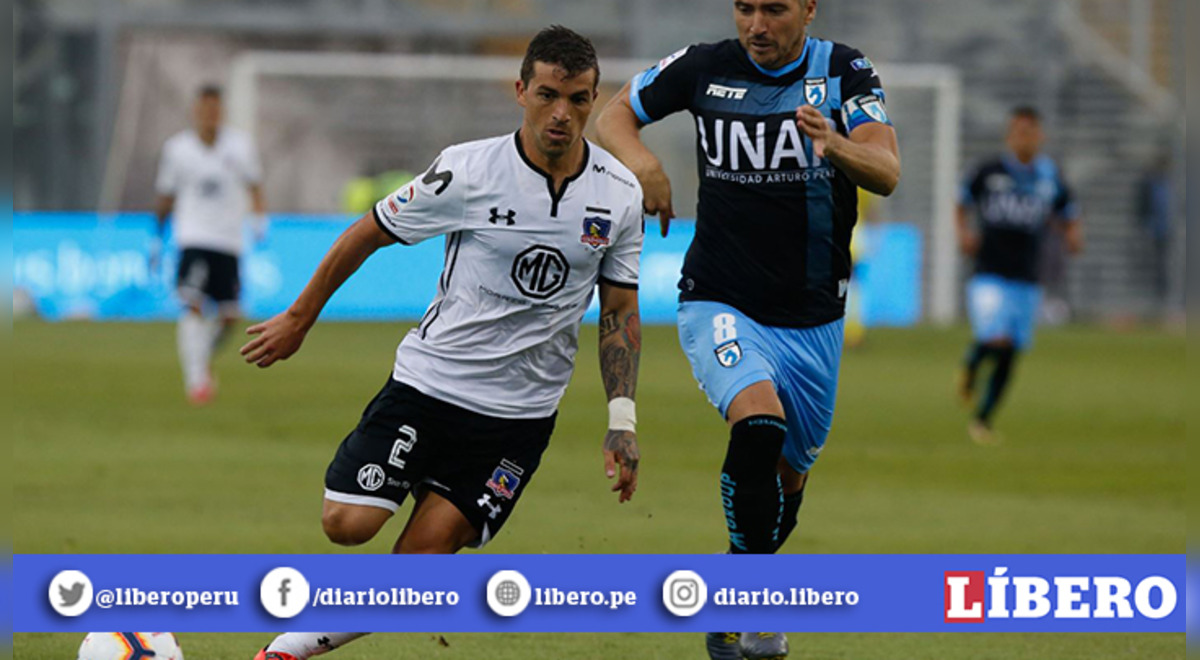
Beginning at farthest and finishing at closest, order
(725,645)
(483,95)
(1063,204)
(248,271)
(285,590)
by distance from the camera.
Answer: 1. (483,95)
2. (248,271)
3. (1063,204)
4. (725,645)
5. (285,590)

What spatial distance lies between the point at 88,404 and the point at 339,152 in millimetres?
15351

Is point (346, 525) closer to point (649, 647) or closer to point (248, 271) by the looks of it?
point (649, 647)

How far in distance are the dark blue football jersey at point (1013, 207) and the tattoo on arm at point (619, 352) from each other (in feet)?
31.7

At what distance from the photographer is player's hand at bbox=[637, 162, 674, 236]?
640cm

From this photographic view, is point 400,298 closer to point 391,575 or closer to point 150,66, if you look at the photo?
point 150,66

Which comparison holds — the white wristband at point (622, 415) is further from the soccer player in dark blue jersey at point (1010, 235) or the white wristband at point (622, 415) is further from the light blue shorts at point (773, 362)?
the soccer player in dark blue jersey at point (1010, 235)

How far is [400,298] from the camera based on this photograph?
85.4ft

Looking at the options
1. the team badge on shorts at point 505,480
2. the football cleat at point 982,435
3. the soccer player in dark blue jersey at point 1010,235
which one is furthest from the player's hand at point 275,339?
the soccer player in dark blue jersey at point 1010,235

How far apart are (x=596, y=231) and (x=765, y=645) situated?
1589 millimetres

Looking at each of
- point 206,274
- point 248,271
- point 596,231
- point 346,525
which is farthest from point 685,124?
point 346,525

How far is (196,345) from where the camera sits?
16047 mm

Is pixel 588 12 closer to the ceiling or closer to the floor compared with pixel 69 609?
closer to the ceiling

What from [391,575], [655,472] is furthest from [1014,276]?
[391,575]

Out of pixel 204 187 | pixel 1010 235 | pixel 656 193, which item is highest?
pixel 204 187
